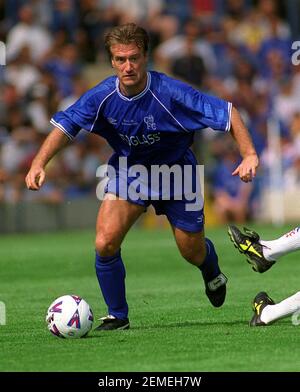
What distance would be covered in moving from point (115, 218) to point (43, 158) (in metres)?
0.71

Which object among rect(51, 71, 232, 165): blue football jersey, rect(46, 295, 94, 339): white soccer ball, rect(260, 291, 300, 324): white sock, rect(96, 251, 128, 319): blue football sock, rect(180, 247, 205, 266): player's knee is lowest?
rect(46, 295, 94, 339): white soccer ball

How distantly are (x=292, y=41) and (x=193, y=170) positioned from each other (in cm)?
1490

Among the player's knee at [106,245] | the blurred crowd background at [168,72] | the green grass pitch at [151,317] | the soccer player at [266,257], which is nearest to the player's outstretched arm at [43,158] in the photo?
the player's knee at [106,245]

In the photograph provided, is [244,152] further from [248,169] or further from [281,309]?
[281,309]

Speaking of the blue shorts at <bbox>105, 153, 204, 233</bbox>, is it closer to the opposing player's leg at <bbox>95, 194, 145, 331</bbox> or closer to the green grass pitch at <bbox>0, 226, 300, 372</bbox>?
the opposing player's leg at <bbox>95, 194, 145, 331</bbox>

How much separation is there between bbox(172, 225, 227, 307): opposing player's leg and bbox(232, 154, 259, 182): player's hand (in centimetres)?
105

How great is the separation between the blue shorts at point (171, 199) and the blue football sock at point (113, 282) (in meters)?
0.48

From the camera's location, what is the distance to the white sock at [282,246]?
8297 mm

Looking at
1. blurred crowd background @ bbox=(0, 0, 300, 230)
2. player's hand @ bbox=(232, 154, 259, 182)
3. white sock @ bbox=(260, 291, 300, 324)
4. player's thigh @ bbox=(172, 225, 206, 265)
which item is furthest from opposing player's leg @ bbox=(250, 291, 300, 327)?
blurred crowd background @ bbox=(0, 0, 300, 230)

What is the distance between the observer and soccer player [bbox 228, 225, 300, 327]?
8.06 m
